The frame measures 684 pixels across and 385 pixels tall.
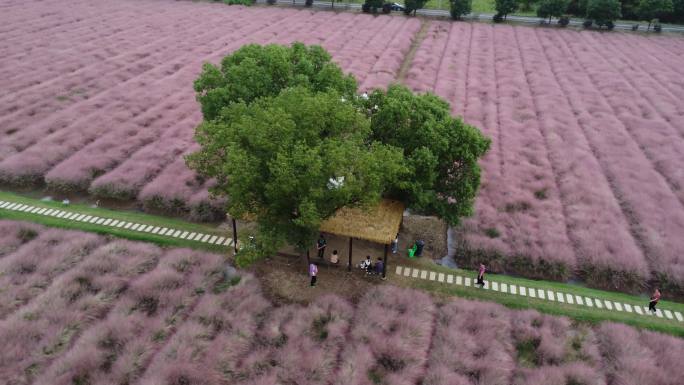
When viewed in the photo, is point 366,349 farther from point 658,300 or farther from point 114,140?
point 114,140

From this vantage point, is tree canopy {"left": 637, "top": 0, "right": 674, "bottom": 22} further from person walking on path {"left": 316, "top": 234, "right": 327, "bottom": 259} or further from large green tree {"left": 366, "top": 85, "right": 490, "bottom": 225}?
person walking on path {"left": 316, "top": 234, "right": 327, "bottom": 259}

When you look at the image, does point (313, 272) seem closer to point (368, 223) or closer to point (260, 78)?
point (368, 223)

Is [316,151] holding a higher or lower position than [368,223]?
higher

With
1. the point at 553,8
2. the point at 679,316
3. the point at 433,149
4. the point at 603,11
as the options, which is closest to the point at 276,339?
the point at 433,149

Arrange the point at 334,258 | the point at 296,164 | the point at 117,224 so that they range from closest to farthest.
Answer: the point at 296,164, the point at 334,258, the point at 117,224

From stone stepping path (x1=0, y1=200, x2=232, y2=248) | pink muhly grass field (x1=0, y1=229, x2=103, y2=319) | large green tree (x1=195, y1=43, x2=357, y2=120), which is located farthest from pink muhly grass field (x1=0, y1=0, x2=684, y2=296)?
large green tree (x1=195, y1=43, x2=357, y2=120)

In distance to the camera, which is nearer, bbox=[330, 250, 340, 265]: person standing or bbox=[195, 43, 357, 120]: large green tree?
bbox=[330, 250, 340, 265]: person standing
